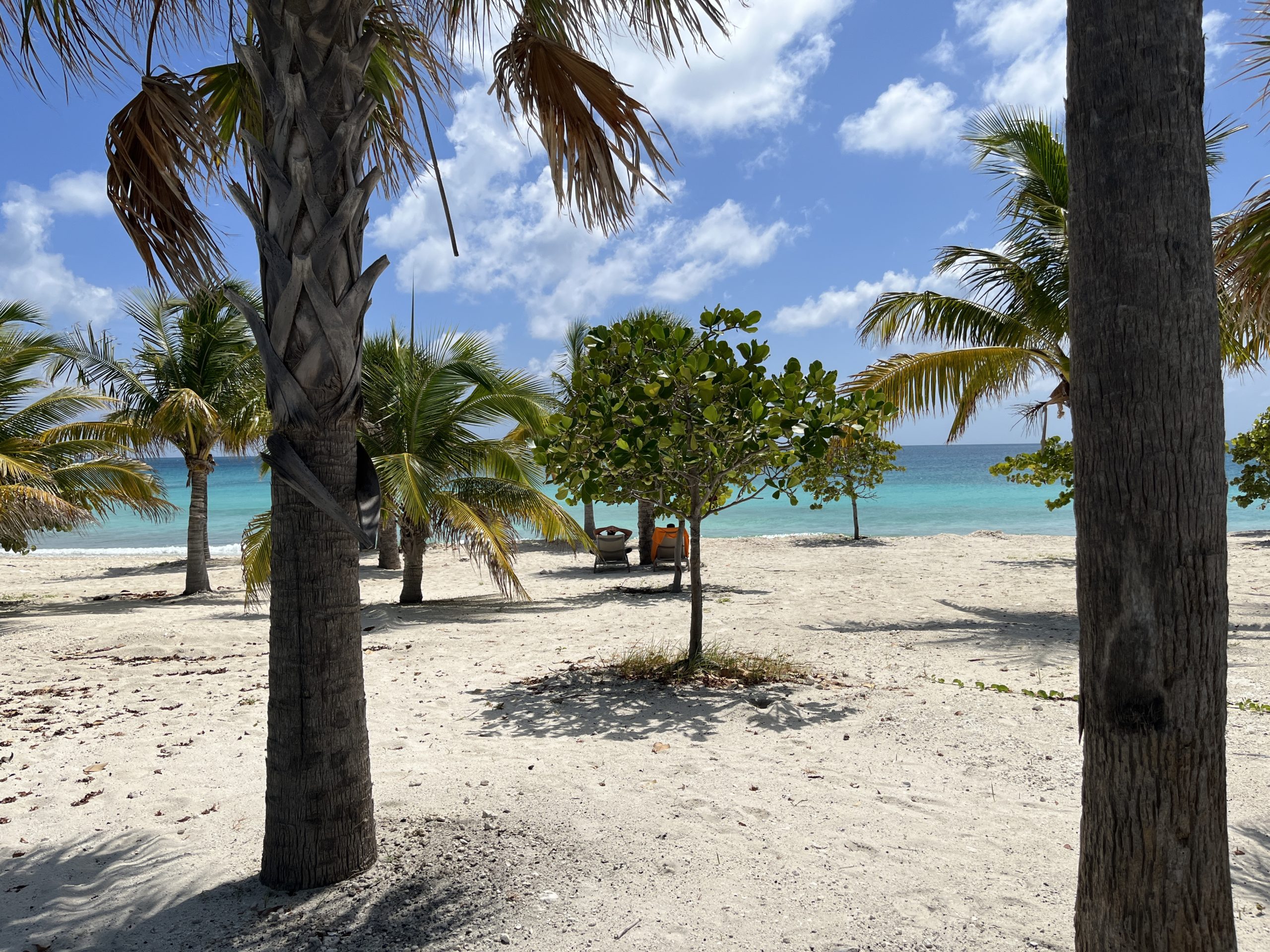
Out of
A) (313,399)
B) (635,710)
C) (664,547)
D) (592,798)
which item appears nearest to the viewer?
(313,399)

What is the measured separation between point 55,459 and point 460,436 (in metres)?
5.87

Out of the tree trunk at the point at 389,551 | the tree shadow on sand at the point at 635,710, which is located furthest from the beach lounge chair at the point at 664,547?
the tree shadow on sand at the point at 635,710

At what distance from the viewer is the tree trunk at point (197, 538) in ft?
44.4

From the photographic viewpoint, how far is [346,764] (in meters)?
3.07

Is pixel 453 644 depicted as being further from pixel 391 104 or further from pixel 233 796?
pixel 391 104

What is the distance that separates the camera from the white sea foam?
25.8 meters

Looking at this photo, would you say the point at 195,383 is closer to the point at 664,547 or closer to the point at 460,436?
the point at 460,436

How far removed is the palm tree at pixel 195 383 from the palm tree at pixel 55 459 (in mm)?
436

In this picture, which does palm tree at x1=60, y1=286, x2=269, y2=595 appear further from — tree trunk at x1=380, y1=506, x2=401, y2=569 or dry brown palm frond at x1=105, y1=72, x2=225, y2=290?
dry brown palm frond at x1=105, y1=72, x2=225, y2=290

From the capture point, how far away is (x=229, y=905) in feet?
9.88

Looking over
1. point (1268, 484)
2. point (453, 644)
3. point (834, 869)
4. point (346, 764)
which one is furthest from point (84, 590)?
point (1268, 484)

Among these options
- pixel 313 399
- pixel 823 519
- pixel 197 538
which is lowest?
pixel 823 519

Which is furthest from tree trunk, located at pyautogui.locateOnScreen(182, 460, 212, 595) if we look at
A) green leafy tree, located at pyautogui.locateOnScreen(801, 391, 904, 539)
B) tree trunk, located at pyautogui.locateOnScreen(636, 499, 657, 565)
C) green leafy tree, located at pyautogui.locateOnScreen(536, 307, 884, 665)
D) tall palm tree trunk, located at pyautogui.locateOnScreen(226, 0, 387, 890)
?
tall palm tree trunk, located at pyautogui.locateOnScreen(226, 0, 387, 890)

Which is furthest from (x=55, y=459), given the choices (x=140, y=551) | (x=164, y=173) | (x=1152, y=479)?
(x=140, y=551)
